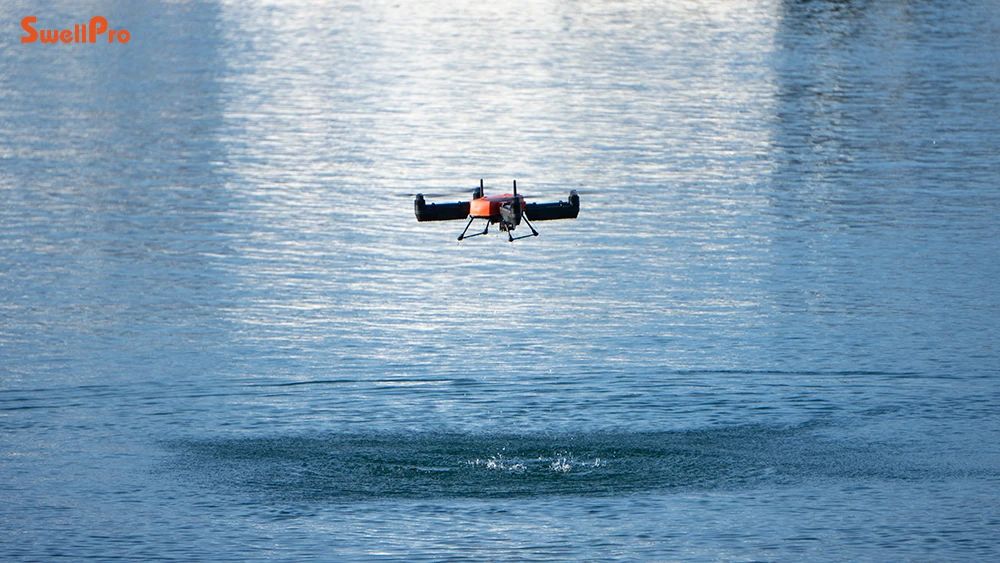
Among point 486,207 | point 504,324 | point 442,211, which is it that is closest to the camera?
point 442,211

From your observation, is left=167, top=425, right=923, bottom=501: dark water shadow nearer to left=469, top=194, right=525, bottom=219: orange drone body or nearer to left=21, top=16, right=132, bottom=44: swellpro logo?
left=469, top=194, right=525, bottom=219: orange drone body

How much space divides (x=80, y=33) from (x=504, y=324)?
105m

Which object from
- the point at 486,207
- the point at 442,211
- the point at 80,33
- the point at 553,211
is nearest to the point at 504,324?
the point at 486,207

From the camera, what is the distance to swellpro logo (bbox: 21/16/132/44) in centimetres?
14538

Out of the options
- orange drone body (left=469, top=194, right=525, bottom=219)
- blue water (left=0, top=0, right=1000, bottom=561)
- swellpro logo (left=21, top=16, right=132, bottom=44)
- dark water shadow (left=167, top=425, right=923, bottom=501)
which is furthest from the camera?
swellpro logo (left=21, top=16, right=132, bottom=44)

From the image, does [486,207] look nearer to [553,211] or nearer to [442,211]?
[442,211]

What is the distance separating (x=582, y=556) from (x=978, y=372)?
58.8ft

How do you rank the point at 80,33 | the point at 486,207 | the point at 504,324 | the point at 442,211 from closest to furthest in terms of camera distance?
1. the point at 442,211
2. the point at 486,207
3. the point at 504,324
4. the point at 80,33

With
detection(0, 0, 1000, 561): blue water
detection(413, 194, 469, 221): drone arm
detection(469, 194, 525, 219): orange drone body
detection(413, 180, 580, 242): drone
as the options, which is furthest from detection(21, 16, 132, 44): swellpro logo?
detection(469, 194, 525, 219): orange drone body

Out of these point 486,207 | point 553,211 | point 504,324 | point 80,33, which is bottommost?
A: point 504,324

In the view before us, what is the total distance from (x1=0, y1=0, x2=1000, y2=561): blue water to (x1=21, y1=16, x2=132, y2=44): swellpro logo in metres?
33.3

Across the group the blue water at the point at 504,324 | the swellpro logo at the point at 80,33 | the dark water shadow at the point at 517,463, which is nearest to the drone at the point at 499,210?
the dark water shadow at the point at 517,463

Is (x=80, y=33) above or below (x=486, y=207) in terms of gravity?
above

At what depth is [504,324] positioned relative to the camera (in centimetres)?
5662
